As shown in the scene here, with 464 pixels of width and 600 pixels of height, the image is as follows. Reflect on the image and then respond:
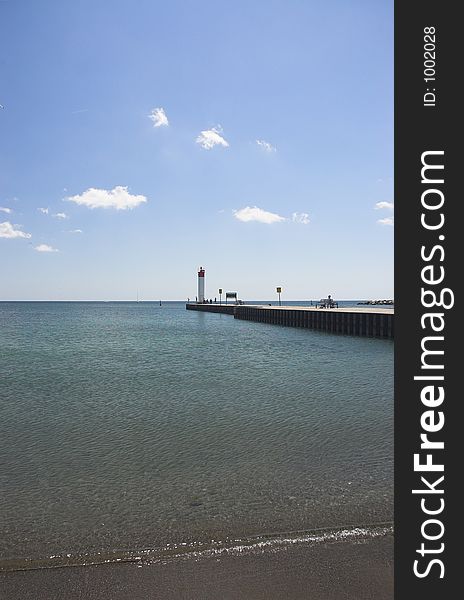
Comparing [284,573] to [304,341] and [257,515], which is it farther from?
[304,341]

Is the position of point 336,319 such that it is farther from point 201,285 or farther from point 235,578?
point 201,285

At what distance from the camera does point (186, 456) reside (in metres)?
11.4

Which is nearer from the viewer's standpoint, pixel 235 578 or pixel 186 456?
pixel 235 578

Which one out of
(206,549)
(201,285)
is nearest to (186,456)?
(206,549)

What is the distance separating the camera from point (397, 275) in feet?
13.1

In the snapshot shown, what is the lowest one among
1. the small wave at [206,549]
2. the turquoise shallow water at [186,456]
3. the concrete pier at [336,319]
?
the turquoise shallow water at [186,456]

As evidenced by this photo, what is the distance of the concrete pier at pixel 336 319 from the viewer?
154 feet

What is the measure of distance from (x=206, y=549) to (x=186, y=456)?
502 cm

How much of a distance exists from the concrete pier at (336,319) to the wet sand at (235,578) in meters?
41.0

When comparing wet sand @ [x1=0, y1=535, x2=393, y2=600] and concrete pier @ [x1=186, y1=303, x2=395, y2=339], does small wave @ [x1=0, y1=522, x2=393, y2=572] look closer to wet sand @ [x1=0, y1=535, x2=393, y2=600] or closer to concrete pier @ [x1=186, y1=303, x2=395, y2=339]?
wet sand @ [x1=0, y1=535, x2=393, y2=600]

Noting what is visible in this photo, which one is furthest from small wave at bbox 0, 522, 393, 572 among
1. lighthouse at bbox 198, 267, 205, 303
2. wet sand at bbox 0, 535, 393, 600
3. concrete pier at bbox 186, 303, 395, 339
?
lighthouse at bbox 198, 267, 205, 303

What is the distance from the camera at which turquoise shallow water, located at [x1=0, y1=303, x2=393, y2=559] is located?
7.52 metres

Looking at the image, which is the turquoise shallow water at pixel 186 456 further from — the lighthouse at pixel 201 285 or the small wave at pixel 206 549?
the lighthouse at pixel 201 285

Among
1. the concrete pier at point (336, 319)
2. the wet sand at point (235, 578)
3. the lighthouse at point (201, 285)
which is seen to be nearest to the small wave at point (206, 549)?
the wet sand at point (235, 578)
